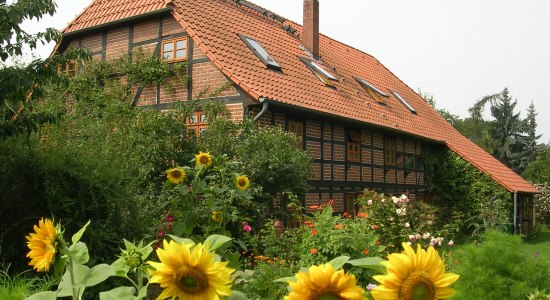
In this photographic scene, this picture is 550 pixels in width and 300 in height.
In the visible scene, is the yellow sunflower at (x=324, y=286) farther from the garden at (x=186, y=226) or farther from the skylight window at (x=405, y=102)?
the skylight window at (x=405, y=102)

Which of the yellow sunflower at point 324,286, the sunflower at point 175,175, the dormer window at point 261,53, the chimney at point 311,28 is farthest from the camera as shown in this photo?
the chimney at point 311,28

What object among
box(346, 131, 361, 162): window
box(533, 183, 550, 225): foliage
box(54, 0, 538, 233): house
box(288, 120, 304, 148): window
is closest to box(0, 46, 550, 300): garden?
box(54, 0, 538, 233): house

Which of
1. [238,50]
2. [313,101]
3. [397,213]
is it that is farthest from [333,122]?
[397,213]

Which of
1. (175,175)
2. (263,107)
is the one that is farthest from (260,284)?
(263,107)

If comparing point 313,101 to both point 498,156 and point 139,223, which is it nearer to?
point 139,223

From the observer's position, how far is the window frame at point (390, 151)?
1738 cm

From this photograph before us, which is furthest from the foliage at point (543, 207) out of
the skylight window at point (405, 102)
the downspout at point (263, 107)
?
the downspout at point (263, 107)

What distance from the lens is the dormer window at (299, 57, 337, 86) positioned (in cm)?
1563

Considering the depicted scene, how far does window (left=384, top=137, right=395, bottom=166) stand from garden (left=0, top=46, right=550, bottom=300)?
6173 millimetres

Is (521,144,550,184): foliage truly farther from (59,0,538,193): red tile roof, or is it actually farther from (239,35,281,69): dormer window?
(239,35,281,69): dormer window

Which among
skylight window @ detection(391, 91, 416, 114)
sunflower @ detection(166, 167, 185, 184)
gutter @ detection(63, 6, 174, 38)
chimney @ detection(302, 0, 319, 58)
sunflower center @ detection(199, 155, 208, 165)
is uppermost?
chimney @ detection(302, 0, 319, 58)

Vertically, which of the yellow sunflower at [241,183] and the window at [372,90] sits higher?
the window at [372,90]

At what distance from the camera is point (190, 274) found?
54.7 inches

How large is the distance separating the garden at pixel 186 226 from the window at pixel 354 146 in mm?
3917
